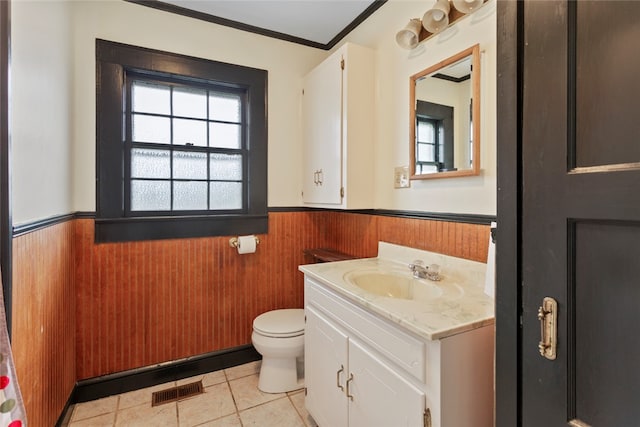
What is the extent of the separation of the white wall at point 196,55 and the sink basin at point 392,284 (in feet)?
3.44

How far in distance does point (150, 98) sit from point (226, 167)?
0.65 metres

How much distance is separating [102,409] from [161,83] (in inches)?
80.5

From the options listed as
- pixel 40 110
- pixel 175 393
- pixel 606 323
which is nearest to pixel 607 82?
pixel 606 323

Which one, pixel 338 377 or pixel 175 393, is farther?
pixel 175 393

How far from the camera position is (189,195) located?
2.18 meters

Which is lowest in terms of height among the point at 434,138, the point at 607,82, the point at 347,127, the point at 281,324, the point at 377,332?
the point at 281,324

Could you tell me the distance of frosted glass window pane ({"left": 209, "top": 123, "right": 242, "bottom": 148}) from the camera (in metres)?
2.25

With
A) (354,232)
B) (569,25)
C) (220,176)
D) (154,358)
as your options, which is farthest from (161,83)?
(569,25)

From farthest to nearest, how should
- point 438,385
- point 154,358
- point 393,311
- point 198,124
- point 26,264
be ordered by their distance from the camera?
1. point 198,124
2. point 154,358
3. point 26,264
4. point 393,311
5. point 438,385

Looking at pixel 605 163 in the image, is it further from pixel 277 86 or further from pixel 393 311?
pixel 277 86

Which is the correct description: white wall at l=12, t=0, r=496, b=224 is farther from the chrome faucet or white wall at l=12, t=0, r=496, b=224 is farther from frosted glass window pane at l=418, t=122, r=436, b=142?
the chrome faucet

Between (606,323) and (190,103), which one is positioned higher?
(190,103)

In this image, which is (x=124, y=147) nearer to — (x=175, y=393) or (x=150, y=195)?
(x=150, y=195)

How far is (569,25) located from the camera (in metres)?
0.63
